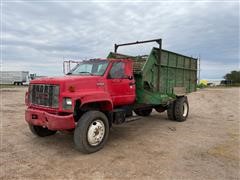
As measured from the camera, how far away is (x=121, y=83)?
6734mm

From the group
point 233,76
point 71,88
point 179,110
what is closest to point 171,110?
point 179,110

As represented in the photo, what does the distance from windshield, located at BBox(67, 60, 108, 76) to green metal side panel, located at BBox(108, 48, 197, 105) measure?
1.34 metres

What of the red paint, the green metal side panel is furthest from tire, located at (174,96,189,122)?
the red paint

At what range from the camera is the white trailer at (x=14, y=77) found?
50219 mm

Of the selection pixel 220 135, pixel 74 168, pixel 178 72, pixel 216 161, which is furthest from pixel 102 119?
pixel 178 72

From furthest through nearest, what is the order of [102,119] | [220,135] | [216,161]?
[220,135], [102,119], [216,161]

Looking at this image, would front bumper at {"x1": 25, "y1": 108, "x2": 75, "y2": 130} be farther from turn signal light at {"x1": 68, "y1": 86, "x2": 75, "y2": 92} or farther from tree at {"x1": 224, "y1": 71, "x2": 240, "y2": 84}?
tree at {"x1": 224, "y1": 71, "x2": 240, "y2": 84}

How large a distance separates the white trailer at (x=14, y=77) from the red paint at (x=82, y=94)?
4782 cm

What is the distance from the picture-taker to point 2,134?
278 inches

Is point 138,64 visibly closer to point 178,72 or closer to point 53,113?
point 178,72

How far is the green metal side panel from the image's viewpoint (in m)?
7.66

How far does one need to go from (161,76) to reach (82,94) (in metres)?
3.79

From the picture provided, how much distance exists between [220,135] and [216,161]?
8.30ft

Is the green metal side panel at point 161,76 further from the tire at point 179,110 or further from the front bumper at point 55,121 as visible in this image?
the front bumper at point 55,121
